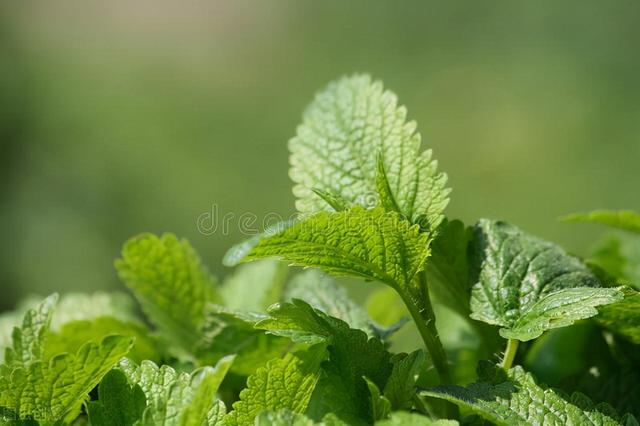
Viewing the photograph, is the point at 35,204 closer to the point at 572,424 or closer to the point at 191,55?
the point at 191,55

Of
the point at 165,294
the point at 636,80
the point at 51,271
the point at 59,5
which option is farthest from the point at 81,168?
the point at 165,294

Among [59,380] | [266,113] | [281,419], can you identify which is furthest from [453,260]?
[266,113]

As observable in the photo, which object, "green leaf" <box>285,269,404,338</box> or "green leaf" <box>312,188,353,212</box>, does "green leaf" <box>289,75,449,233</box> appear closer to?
"green leaf" <box>312,188,353,212</box>

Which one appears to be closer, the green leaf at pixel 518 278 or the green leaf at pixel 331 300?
the green leaf at pixel 518 278

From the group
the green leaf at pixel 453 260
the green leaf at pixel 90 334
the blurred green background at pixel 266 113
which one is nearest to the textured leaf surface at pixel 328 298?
the green leaf at pixel 453 260

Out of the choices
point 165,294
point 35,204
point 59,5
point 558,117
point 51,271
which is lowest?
point 165,294

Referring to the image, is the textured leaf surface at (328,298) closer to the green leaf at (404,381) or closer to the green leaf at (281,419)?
the green leaf at (404,381)
